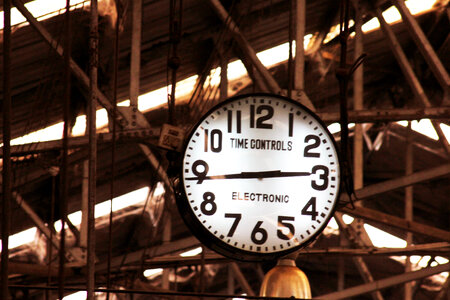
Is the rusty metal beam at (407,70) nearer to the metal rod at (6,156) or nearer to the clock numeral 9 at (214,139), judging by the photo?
the clock numeral 9 at (214,139)

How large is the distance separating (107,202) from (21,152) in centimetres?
660

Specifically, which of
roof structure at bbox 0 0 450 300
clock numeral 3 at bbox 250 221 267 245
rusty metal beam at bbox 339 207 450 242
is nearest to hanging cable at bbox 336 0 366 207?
clock numeral 3 at bbox 250 221 267 245

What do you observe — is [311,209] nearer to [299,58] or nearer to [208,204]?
[208,204]

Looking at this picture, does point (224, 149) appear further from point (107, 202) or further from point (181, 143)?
point (107, 202)

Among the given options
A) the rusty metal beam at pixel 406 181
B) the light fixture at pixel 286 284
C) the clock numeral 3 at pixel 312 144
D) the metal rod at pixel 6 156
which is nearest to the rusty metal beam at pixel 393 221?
the rusty metal beam at pixel 406 181

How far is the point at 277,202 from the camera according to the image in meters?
6.48

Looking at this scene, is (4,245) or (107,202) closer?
(4,245)

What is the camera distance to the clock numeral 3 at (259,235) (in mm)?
6359

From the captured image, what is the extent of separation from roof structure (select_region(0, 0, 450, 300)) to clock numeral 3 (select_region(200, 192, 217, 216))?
312 centimetres

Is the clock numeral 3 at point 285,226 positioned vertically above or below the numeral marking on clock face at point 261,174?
below

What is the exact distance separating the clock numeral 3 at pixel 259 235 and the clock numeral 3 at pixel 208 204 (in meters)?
0.22

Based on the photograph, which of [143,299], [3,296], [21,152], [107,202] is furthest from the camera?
[143,299]

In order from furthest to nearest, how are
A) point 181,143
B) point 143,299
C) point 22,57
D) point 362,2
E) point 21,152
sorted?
point 143,299
point 362,2
point 22,57
point 21,152
point 181,143

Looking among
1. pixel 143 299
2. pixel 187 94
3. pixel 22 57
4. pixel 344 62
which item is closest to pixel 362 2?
pixel 187 94
